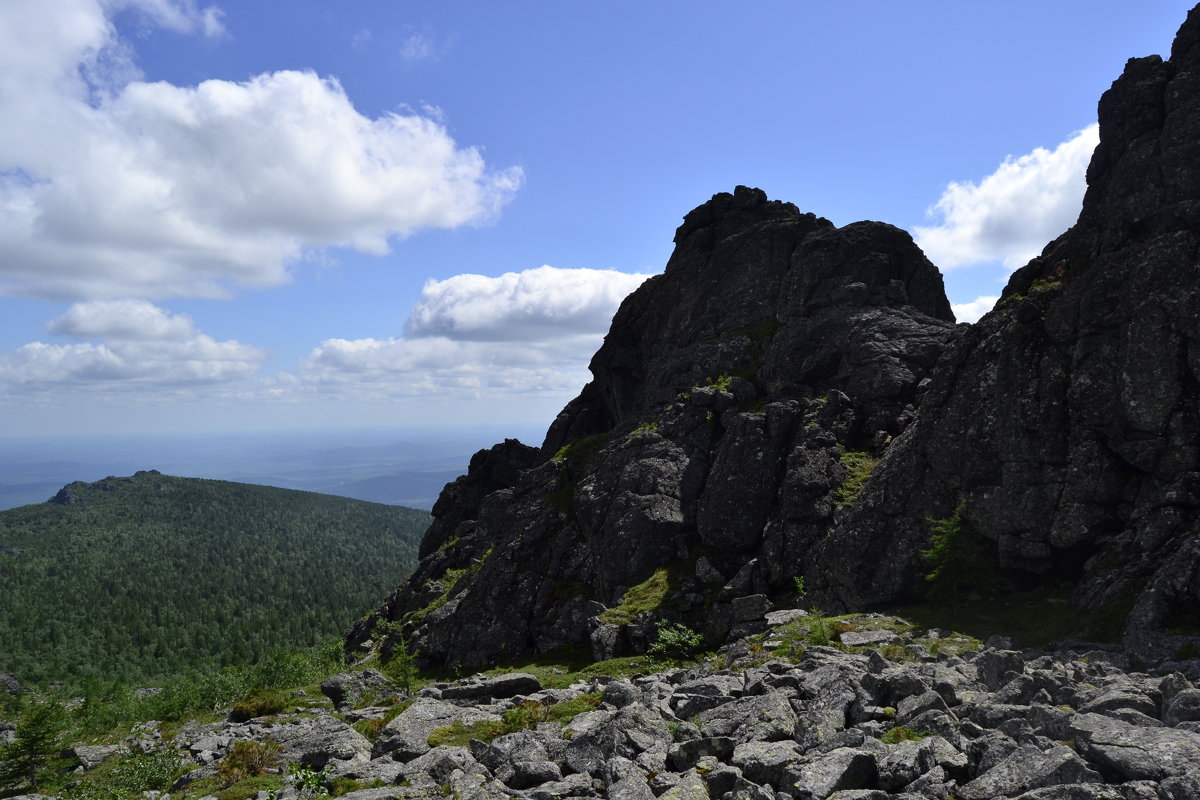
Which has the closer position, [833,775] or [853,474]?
[833,775]

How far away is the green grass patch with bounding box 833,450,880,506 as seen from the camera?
192 feet

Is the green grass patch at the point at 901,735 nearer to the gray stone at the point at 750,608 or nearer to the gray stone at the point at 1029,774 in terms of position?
the gray stone at the point at 1029,774

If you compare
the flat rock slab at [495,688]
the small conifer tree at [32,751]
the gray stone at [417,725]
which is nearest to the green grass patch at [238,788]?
the gray stone at [417,725]

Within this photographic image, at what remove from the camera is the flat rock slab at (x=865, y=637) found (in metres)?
36.5

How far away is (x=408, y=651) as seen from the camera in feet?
274

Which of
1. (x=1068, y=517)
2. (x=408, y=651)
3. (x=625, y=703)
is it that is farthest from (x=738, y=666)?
(x=408, y=651)

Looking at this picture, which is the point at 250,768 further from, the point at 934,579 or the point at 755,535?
the point at 755,535

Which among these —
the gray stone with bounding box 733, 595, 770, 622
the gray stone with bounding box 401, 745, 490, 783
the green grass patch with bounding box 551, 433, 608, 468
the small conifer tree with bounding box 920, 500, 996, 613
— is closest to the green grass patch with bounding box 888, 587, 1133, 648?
the small conifer tree with bounding box 920, 500, 996, 613

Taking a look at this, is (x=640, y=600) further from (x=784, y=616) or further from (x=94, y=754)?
(x=94, y=754)

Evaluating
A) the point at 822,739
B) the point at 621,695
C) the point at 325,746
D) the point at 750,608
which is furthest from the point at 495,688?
the point at 750,608

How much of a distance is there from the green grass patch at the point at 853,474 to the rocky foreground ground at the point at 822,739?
27.0 meters

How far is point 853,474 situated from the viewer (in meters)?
60.7

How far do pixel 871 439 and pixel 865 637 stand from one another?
31682mm

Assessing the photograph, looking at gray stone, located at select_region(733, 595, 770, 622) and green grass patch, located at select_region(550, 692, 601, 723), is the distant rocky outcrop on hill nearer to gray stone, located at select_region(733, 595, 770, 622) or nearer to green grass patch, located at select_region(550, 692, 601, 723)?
gray stone, located at select_region(733, 595, 770, 622)
